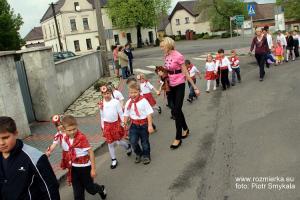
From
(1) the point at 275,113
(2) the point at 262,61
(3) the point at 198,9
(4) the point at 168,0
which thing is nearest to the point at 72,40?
(4) the point at 168,0

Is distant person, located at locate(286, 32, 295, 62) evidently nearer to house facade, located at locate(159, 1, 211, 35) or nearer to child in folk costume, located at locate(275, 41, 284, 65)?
child in folk costume, located at locate(275, 41, 284, 65)

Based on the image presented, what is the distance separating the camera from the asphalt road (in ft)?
19.8

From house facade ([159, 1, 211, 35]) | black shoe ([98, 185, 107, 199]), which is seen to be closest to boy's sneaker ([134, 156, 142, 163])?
black shoe ([98, 185, 107, 199])

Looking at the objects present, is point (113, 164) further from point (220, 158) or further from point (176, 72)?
point (176, 72)

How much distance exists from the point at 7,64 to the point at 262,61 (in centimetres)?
898

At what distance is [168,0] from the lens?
221ft

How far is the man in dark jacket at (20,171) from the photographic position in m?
3.53

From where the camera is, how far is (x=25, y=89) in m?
12.6

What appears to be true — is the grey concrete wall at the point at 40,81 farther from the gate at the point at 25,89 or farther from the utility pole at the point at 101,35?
the utility pole at the point at 101,35

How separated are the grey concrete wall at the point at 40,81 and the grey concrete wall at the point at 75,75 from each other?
1120 mm

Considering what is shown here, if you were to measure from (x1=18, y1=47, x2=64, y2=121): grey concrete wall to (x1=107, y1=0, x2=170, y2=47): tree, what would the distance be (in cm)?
5370

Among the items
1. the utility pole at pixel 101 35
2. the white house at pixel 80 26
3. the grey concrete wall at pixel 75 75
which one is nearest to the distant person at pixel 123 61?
the utility pole at pixel 101 35

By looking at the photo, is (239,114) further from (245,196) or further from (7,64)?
(7,64)

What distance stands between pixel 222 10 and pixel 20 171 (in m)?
73.7
